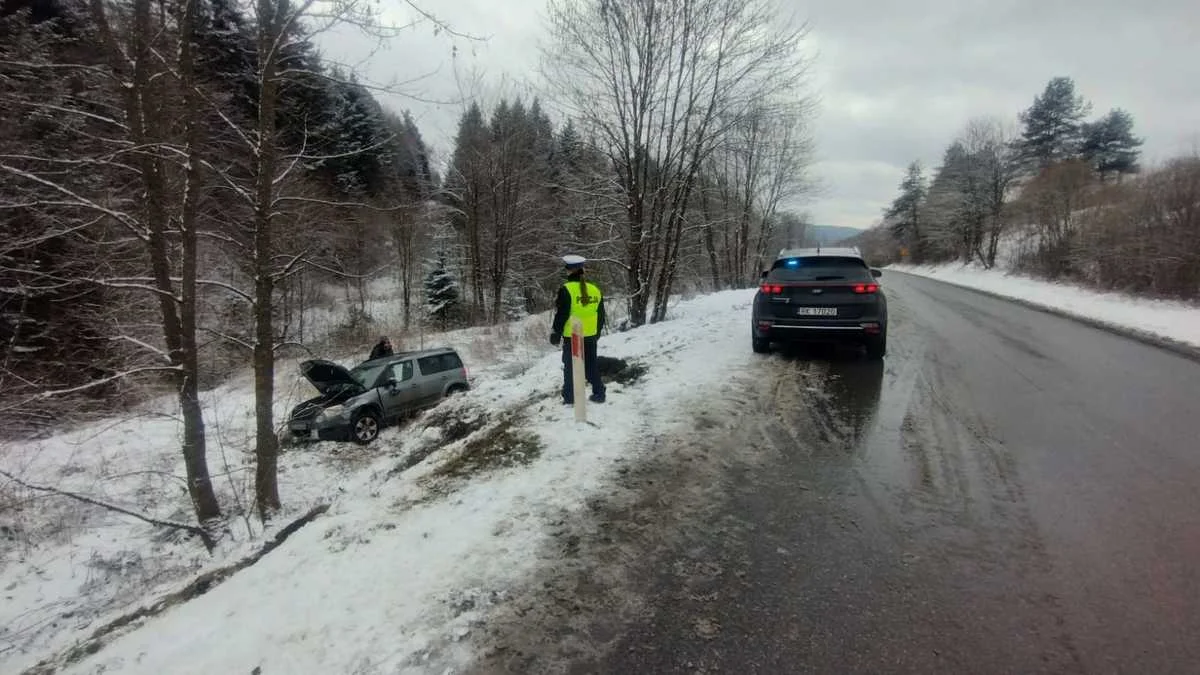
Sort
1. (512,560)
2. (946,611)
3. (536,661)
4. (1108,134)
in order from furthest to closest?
(1108,134)
(512,560)
(946,611)
(536,661)

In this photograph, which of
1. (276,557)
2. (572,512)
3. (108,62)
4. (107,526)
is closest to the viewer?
(276,557)

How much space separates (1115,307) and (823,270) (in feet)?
48.1

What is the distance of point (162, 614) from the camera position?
3.05m

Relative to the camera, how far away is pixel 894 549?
3277mm

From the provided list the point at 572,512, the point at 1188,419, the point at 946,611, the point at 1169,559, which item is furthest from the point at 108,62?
the point at 1188,419

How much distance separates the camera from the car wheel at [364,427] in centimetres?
1087

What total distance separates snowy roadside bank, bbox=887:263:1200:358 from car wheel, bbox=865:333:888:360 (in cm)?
560

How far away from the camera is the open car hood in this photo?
10.3 metres

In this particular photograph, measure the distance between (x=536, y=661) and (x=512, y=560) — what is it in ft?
2.65

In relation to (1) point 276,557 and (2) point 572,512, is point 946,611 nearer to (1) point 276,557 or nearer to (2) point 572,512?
(2) point 572,512

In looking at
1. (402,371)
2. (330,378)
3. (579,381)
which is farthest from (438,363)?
(579,381)

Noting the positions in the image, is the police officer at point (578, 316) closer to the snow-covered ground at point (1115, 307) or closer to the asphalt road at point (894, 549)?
the asphalt road at point (894, 549)

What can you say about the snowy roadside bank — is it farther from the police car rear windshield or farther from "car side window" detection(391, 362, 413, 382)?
"car side window" detection(391, 362, 413, 382)

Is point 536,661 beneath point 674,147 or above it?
beneath
